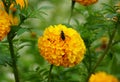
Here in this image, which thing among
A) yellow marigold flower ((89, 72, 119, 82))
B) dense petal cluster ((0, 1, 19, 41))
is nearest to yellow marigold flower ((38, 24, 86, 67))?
dense petal cluster ((0, 1, 19, 41))

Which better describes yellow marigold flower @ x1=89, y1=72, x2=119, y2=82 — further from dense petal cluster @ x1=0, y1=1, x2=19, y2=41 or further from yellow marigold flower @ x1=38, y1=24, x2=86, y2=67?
dense petal cluster @ x1=0, y1=1, x2=19, y2=41

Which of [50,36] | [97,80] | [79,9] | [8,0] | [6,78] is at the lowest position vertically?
[6,78]

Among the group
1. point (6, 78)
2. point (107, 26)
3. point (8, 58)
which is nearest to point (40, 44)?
point (8, 58)

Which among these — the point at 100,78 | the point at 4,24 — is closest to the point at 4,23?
the point at 4,24

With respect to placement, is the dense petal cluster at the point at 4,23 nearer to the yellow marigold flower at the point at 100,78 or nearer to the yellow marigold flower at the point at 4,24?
the yellow marigold flower at the point at 4,24

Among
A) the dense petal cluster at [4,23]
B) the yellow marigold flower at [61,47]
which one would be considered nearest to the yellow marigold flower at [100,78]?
the yellow marigold flower at [61,47]

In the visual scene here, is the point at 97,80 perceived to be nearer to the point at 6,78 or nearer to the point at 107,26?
the point at 107,26
